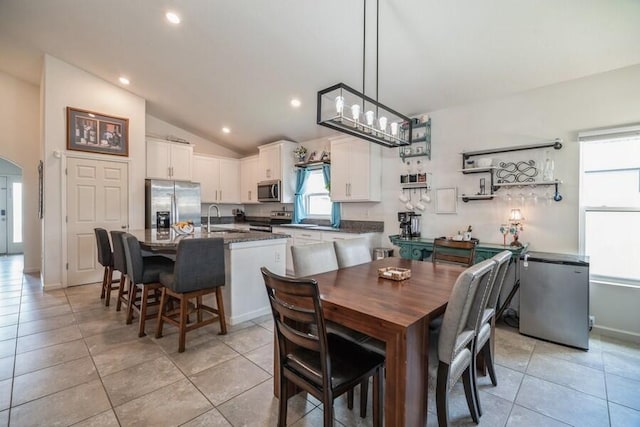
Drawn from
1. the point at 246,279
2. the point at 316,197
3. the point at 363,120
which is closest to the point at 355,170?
the point at 316,197

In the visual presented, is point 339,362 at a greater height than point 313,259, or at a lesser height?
lesser

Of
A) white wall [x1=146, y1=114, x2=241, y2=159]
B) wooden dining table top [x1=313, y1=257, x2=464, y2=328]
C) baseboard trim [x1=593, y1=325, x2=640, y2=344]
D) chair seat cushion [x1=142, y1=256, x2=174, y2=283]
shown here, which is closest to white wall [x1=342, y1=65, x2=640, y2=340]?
baseboard trim [x1=593, y1=325, x2=640, y2=344]

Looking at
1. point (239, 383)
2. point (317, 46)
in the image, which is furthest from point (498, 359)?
point (317, 46)

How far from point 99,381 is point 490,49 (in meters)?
4.15

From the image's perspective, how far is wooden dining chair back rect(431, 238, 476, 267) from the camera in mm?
2535

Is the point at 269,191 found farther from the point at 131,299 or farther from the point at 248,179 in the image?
the point at 131,299

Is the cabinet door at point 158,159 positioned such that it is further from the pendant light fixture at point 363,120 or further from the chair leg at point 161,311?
the pendant light fixture at point 363,120

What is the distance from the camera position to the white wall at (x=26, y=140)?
5043 millimetres

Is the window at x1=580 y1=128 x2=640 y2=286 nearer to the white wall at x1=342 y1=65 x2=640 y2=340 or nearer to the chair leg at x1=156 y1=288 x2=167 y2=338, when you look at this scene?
the white wall at x1=342 y1=65 x2=640 y2=340

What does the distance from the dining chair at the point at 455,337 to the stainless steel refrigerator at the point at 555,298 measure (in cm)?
163

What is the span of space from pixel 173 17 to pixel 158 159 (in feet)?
9.65

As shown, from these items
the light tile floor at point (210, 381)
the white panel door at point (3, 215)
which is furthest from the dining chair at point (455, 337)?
the white panel door at point (3, 215)

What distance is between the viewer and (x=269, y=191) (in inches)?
231

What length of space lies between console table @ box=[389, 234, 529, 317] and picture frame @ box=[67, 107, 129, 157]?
184 inches
